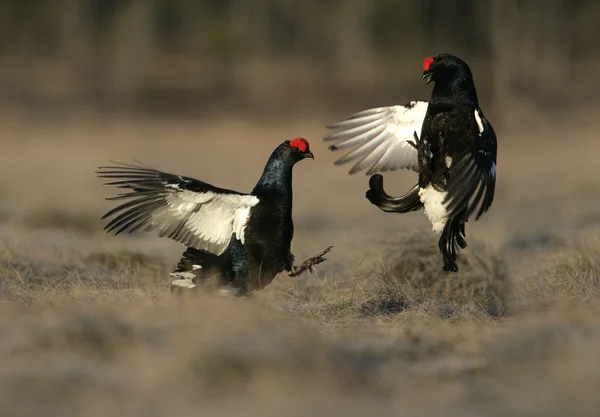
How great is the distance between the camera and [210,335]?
4.77 meters

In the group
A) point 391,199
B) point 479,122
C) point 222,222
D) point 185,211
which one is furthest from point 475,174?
point 185,211

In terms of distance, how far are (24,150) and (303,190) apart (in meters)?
5.92

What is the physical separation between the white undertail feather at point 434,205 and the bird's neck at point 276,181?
2.65ft

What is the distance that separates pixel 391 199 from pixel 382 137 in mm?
691

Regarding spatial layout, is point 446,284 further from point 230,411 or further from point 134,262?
point 230,411

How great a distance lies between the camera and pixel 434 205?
6766mm

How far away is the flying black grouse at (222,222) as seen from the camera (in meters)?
6.41

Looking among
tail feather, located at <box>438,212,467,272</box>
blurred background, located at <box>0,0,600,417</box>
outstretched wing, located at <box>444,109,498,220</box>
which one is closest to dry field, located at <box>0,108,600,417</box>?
blurred background, located at <box>0,0,600,417</box>

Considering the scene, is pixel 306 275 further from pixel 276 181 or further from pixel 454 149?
pixel 454 149

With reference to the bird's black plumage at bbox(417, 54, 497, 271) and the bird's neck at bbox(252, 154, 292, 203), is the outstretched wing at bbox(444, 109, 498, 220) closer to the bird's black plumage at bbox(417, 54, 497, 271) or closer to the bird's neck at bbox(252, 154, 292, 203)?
the bird's black plumage at bbox(417, 54, 497, 271)

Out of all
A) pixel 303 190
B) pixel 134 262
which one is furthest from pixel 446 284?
pixel 303 190

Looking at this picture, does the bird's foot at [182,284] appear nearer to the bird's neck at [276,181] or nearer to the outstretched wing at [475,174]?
the bird's neck at [276,181]

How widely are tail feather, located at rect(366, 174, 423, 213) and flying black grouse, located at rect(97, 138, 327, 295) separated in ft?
1.75

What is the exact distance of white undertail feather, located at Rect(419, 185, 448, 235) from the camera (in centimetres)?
672
